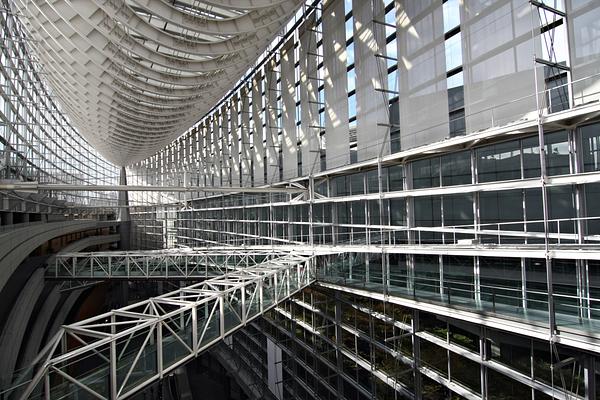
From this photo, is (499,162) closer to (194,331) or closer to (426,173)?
(426,173)

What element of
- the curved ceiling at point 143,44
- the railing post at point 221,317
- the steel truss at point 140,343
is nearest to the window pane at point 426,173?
the steel truss at point 140,343

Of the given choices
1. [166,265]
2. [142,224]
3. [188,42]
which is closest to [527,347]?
[188,42]

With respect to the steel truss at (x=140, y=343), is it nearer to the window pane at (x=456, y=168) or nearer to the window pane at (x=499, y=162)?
the window pane at (x=456, y=168)

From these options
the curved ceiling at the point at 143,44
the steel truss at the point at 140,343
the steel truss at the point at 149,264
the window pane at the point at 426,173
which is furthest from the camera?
the steel truss at the point at 149,264

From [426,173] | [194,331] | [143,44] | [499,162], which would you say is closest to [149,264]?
[143,44]

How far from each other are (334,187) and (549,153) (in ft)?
27.4

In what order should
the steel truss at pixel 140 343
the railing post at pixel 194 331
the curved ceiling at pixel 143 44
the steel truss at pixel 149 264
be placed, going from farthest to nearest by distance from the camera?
1. the steel truss at pixel 149 264
2. the curved ceiling at pixel 143 44
3. the railing post at pixel 194 331
4. the steel truss at pixel 140 343

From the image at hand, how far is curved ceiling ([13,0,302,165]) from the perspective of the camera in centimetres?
977

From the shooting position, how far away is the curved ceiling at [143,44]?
9766 millimetres

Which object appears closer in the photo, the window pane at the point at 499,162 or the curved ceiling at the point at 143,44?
the window pane at the point at 499,162

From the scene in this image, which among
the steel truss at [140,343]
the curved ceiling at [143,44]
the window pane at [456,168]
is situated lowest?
the steel truss at [140,343]

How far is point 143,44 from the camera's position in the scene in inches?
511

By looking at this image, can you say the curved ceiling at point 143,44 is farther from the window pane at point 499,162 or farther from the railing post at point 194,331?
the railing post at point 194,331

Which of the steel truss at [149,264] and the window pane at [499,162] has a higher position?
the window pane at [499,162]
